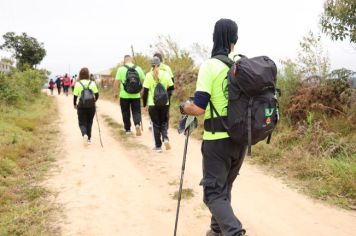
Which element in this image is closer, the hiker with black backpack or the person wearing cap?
the hiker with black backpack

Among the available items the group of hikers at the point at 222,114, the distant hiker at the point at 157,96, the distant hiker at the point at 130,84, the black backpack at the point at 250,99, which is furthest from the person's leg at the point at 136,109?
the black backpack at the point at 250,99

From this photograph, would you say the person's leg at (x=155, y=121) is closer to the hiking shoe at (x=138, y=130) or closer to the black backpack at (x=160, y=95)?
the black backpack at (x=160, y=95)

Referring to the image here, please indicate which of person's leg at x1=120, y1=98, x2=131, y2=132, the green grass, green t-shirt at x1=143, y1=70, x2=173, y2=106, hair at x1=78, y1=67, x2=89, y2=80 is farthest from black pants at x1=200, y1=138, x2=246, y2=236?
person's leg at x1=120, y1=98, x2=131, y2=132

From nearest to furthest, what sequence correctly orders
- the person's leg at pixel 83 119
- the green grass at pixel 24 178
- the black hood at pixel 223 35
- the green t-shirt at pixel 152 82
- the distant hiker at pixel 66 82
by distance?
the black hood at pixel 223 35, the green grass at pixel 24 178, the green t-shirt at pixel 152 82, the person's leg at pixel 83 119, the distant hiker at pixel 66 82

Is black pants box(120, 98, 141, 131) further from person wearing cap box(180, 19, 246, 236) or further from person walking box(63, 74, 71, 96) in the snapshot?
person walking box(63, 74, 71, 96)

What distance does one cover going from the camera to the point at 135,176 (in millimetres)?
7160

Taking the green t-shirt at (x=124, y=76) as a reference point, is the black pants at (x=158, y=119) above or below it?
below

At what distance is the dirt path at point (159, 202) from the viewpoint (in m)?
4.80

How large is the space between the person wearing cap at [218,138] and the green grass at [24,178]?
200cm

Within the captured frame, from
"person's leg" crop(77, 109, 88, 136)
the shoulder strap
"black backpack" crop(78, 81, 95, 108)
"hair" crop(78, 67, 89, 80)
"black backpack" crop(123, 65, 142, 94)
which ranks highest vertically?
the shoulder strap

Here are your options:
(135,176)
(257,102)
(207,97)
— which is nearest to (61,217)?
(135,176)

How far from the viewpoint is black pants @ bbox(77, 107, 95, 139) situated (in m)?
10.2

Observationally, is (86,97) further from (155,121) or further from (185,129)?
(185,129)

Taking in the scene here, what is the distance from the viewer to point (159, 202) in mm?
5723
